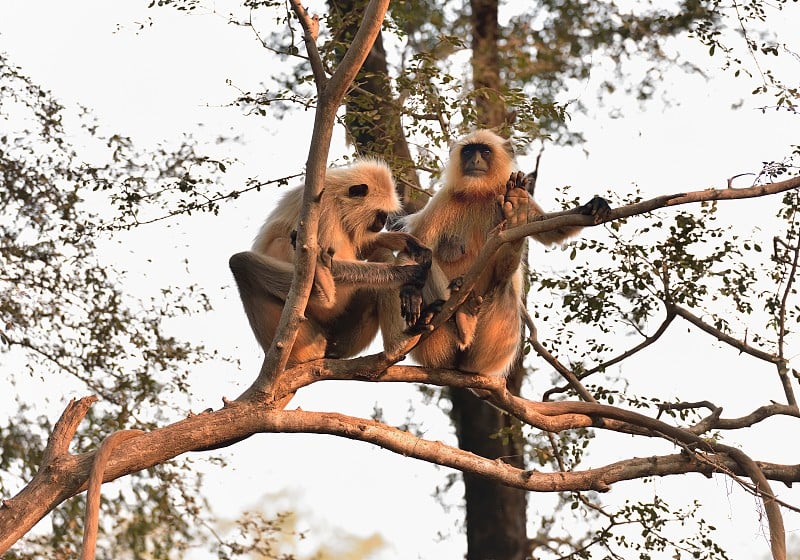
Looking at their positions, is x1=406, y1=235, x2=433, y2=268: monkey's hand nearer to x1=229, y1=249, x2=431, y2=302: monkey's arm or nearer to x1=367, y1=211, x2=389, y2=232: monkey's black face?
x1=229, y1=249, x2=431, y2=302: monkey's arm

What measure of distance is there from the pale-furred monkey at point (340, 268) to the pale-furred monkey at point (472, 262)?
0.15 metres

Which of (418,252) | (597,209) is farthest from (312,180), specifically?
(418,252)

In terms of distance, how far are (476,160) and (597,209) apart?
1232mm

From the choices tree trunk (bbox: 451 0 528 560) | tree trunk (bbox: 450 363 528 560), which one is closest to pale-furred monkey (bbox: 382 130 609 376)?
tree trunk (bbox: 451 0 528 560)

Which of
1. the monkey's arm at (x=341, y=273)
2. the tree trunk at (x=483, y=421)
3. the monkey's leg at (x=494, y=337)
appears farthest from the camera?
the tree trunk at (x=483, y=421)

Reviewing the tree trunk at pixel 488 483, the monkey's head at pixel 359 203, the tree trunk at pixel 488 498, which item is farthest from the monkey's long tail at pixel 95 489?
the tree trunk at pixel 488 498

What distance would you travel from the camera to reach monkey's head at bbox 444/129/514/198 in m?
5.17

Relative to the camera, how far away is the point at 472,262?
16.2 feet

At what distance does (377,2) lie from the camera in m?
3.49

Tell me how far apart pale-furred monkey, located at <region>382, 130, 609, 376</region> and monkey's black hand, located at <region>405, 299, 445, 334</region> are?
0.30ft

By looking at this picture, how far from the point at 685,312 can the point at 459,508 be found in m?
3.90

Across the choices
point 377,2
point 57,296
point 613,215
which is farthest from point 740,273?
point 57,296

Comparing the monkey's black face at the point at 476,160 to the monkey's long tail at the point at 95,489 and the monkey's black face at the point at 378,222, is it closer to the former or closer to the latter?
the monkey's black face at the point at 378,222

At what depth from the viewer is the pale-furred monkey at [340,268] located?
4.65 meters
